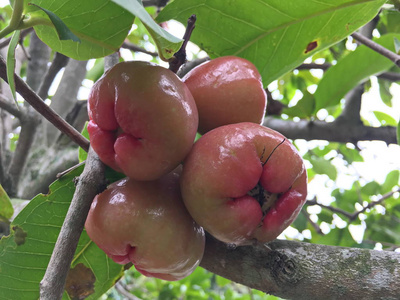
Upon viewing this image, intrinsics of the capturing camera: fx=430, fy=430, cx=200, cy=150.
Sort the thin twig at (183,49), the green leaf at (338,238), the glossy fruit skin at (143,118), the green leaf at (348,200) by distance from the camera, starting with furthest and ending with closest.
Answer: the green leaf at (348,200) → the green leaf at (338,238) → the thin twig at (183,49) → the glossy fruit skin at (143,118)

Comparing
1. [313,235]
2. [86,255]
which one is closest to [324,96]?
[313,235]

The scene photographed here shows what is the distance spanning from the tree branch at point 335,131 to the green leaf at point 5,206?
104cm

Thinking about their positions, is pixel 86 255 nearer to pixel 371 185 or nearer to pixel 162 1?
pixel 162 1

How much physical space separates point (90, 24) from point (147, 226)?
1.27ft

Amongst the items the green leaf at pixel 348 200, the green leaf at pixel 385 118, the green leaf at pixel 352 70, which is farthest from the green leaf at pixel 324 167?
the green leaf at pixel 352 70

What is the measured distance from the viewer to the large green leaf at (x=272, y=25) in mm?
959

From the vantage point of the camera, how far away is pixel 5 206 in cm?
105

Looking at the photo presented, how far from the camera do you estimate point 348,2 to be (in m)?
0.96

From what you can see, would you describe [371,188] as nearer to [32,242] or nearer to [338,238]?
[338,238]

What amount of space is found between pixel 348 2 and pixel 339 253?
552 millimetres

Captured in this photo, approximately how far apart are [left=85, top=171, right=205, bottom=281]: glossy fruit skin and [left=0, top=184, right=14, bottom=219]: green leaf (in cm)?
35

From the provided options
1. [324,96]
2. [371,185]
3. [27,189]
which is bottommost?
[371,185]

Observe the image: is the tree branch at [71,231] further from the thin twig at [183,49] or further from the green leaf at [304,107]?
the green leaf at [304,107]

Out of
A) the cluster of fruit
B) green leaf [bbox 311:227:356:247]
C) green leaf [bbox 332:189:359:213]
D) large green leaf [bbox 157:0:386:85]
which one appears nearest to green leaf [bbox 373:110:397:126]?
green leaf [bbox 332:189:359:213]
